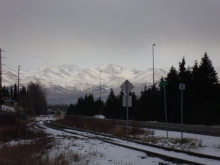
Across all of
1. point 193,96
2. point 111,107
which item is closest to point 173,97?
point 193,96

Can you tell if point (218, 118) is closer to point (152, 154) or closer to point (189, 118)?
point (189, 118)

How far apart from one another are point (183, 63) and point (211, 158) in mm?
37438

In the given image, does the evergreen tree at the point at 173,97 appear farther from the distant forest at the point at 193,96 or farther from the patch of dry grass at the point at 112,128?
the patch of dry grass at the point at 112,128

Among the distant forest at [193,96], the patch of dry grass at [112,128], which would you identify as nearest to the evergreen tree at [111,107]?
the distant forest at [193,96]

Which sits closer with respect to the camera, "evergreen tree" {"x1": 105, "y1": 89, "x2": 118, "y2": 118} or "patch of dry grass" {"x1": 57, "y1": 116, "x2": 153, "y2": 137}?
"patch of dry grass" {"x1": 57, "y1": 116, "x2": 153, "y2": 137}

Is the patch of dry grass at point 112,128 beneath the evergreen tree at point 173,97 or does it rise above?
beneath

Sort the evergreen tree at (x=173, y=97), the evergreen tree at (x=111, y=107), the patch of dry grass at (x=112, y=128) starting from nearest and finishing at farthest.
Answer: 1. the patch of dry grass at (x=112, y=128)
2. the evergreen tree at (x=173, y=97)
3. the evergreen tree at (x=111, y=107)

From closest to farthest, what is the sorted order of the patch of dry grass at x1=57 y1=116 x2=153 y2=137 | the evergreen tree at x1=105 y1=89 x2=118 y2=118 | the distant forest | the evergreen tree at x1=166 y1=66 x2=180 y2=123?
the patch of dry grass at x1=57 y1=116 x2=153 y2=137 → the distant forest → the evergreen tree at x1=166 y1=66 x2=180 y2=123 → the evergreen tree at x1=105 y1=89 x2=118 y2=118

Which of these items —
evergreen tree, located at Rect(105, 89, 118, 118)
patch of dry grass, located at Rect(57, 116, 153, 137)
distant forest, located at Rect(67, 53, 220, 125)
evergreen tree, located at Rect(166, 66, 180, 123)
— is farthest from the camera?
evergreen tree, located at Rect(105, 89, 118, 118)

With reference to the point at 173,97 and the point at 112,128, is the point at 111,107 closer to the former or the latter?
the point at 173,97

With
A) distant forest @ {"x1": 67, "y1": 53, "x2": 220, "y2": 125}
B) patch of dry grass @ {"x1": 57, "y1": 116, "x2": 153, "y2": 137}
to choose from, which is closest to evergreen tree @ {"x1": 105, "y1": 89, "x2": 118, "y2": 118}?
distant forest @ {"x1": 67, "y1": 53, "x2": 220, "y2": 125}

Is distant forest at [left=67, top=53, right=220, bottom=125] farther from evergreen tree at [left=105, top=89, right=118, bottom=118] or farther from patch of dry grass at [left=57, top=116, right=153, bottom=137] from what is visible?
evergreen tree at [left=105, top=89, right=118, bottom=118]

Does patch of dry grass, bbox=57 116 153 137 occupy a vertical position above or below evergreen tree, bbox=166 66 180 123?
below

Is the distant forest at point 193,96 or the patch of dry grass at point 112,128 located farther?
the distant forest at point 193,96
